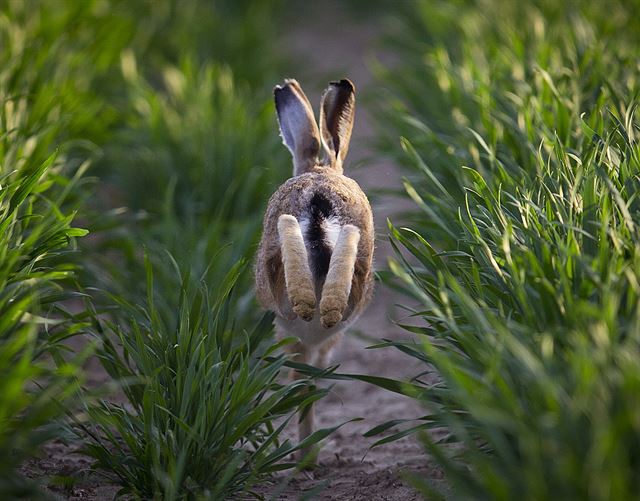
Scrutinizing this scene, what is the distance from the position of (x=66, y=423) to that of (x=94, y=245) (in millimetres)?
1904

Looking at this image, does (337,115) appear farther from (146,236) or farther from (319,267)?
(146,236)

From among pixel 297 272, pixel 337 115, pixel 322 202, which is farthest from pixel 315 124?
pixel 297 272

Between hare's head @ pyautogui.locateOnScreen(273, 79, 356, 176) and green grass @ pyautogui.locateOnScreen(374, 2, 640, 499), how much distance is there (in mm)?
298

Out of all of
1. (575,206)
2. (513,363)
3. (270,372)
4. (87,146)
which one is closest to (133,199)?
(87,146)

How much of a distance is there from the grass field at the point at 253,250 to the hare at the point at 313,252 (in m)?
0.17

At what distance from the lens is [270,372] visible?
3260 mm

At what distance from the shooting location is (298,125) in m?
3.97

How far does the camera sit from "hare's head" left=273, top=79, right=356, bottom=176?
3924 millimetres

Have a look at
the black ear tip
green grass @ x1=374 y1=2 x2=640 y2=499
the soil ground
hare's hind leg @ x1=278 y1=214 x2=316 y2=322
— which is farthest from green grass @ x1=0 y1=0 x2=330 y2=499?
the black ear tip

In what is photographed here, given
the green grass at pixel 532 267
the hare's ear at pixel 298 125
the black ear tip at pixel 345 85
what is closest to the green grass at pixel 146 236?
the hare's ear at pixel 298 125

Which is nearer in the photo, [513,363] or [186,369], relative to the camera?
[513,363]

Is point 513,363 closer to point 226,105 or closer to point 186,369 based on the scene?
point 186,369

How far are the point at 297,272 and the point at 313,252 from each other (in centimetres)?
15

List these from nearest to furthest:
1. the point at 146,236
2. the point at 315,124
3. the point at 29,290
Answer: the point at 29,290 < the point at 315,124 < the point at 146,236
